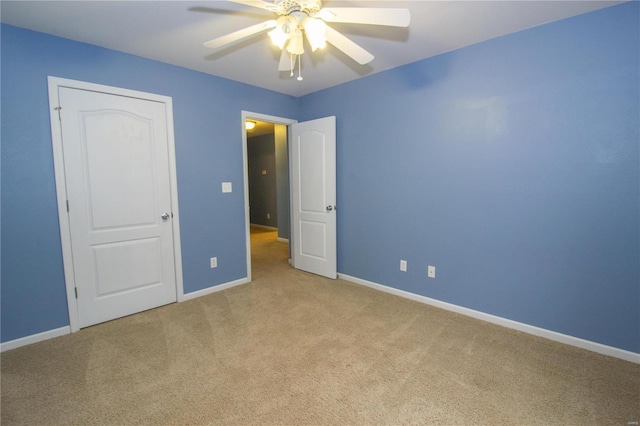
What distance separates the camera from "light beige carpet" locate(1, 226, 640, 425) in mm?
1573

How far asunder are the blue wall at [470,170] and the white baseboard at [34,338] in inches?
2.0

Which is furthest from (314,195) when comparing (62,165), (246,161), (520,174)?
(62,165)

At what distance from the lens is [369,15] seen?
1.46m

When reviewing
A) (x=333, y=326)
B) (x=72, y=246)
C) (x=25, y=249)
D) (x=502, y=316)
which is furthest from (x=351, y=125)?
(x=25, y=249)

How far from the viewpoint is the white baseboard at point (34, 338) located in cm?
216

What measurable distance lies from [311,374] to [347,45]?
2.15 meters

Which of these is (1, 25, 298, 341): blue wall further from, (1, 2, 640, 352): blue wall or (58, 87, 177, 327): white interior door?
(58, 87, 177, 327): white interior door

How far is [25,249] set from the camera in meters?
2.20

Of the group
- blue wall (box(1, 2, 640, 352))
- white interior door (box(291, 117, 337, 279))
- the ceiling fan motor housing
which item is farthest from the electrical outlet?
the ceiling fan motor housing

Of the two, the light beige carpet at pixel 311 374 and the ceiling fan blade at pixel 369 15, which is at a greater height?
the ceiling fan blade at pixel 369 15

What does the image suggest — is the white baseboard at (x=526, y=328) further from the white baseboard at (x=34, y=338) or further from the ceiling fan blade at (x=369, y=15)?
the white baseboard at (x=34, y=338)

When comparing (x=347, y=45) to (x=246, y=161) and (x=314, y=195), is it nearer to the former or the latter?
(x=246, y=161)

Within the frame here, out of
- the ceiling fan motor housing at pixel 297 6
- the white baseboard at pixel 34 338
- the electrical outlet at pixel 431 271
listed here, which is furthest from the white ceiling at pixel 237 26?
the white baseboard at pixel 34 338

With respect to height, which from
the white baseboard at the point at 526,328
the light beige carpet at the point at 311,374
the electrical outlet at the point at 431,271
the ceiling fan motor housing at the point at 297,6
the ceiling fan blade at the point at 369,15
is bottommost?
the light beige carpet at the point at 311,374
